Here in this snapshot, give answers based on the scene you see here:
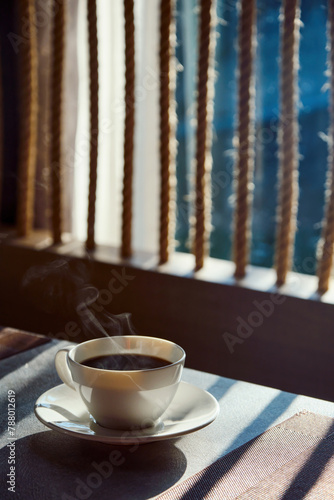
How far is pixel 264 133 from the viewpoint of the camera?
1958 millimetres

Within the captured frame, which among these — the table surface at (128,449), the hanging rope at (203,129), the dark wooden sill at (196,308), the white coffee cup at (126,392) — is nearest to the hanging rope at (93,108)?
the dark wooden sill at (196,308)

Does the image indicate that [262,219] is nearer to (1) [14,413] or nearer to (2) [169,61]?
(2) [169,61]

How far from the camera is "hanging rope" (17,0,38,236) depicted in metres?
1.75

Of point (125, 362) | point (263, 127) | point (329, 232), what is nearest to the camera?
point (125, 362)

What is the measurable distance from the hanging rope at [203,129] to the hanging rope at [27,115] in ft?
1.84

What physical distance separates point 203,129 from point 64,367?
88 cm

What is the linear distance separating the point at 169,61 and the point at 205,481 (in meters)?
1.16

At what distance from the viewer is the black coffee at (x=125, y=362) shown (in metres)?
0.75

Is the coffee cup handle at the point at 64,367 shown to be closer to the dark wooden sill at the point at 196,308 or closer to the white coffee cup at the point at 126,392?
the white coffee cup at the point at 126,392

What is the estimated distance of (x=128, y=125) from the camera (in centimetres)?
163

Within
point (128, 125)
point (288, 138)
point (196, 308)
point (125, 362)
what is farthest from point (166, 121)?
point (125, 362)

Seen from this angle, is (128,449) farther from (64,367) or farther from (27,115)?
(27,115)

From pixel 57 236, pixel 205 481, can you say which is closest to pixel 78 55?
pixel 57 236

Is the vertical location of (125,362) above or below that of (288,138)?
below
